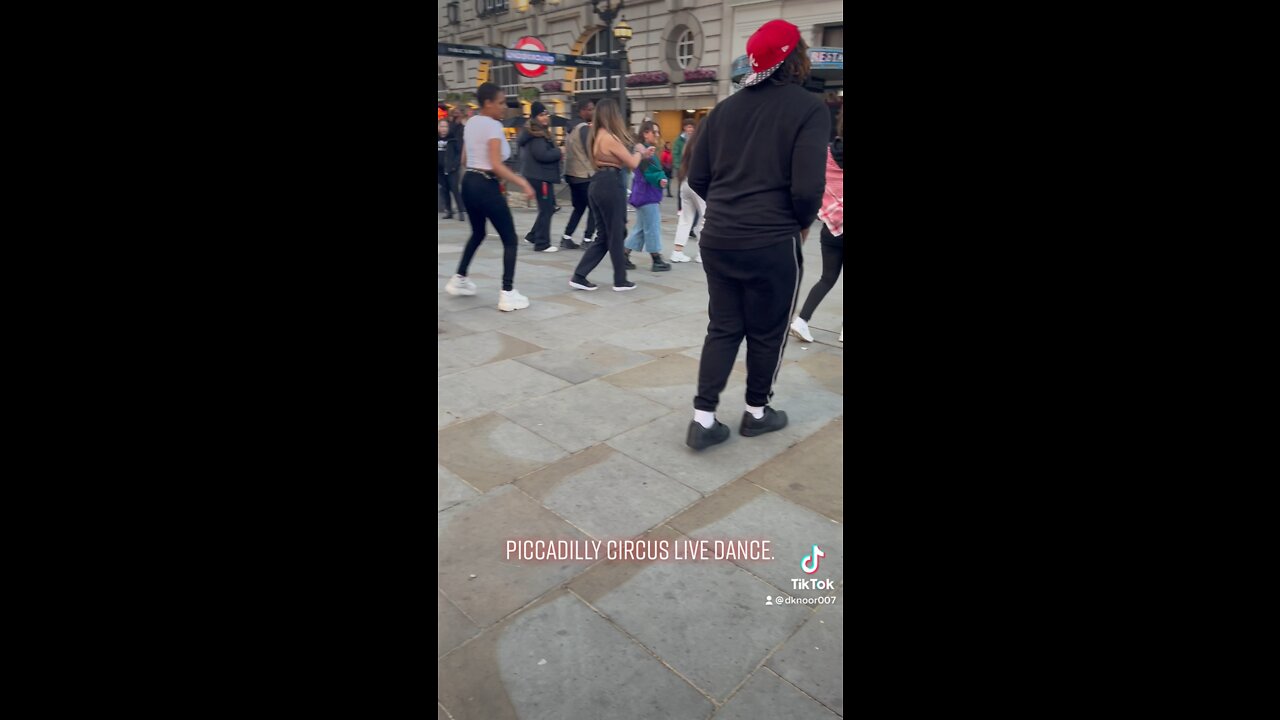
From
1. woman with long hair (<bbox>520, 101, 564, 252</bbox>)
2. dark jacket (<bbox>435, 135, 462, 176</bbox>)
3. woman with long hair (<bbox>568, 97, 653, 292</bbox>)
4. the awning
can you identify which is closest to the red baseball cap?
woman with long hair (<bbox>568, 97, 653, 292</bbox>)

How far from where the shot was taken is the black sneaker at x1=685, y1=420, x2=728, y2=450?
342cm

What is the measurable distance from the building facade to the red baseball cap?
48.1ft

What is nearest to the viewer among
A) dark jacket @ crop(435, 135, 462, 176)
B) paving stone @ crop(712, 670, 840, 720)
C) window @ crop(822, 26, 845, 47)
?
paving stone @ crop(712, 670, 840, 720)

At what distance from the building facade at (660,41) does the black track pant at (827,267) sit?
13.1 m

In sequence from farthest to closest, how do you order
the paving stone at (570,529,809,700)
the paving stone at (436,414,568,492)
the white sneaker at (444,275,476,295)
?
the white sneaker at (444,275,476,295) < the paving stone at (436,414,568,492) < the paving stone at (570,529,809,700)

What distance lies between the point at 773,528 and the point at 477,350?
9.63ft

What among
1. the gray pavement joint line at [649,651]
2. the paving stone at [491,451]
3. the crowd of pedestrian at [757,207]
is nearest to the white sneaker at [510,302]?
the paving stone at [491,451]

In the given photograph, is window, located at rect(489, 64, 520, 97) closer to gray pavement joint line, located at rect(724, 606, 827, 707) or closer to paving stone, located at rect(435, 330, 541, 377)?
paving stone, located at rect(435, 330, 541, 377)

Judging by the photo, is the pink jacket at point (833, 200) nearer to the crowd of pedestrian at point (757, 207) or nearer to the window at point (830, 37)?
the crowd of pedestrian at point (757, 207)

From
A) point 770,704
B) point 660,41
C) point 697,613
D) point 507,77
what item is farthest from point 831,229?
point 507,77
